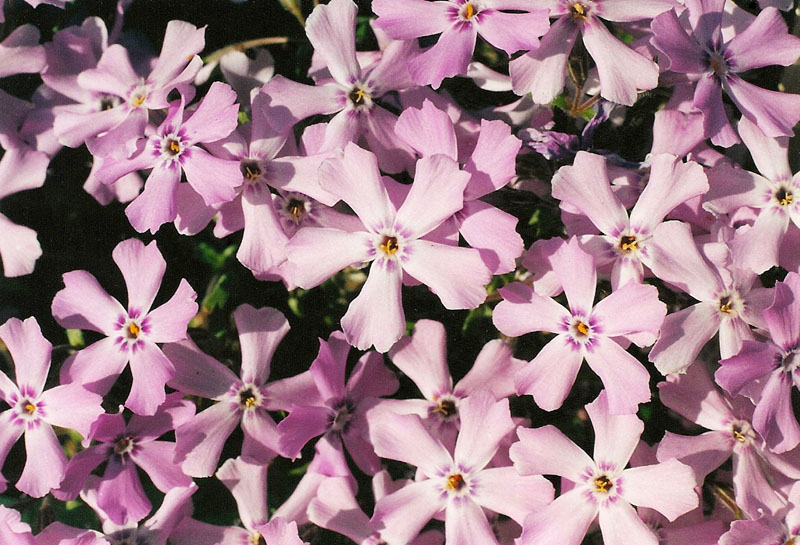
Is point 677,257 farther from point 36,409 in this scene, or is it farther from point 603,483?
point 36,409

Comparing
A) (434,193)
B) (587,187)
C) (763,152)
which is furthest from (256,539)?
(763,152)

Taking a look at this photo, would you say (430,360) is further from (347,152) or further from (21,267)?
(21,267)

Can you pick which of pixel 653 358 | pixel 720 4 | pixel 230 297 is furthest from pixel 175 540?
pixel 720 4

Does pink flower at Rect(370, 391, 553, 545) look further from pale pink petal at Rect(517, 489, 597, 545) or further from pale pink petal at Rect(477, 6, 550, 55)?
pale pink petal at Rect(477, 6, 550, 55)

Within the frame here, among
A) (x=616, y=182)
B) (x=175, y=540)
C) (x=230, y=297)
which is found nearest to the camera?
(x=616, y=182)

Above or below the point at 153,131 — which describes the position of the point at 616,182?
above

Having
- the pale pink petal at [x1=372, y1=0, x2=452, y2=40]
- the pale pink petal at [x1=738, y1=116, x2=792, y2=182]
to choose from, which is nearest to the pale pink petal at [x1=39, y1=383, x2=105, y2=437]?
the pale pink petal at [x1=372, y1=0, x2=452, y2=40]
